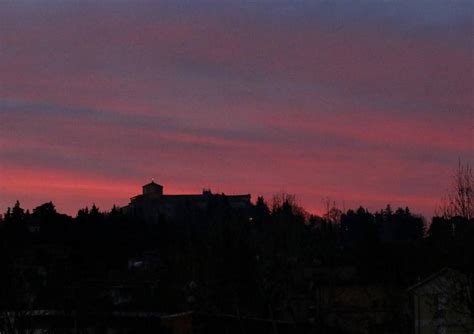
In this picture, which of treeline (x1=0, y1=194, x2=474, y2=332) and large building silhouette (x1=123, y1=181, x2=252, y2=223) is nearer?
treeline (x1=0, y1=194, x2=474, y2=332)

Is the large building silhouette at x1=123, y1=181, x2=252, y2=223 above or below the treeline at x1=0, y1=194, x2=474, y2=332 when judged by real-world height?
Result: above

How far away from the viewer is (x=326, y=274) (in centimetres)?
4225

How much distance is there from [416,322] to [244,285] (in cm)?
902

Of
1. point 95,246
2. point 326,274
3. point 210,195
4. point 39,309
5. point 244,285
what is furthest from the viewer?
point 210,195

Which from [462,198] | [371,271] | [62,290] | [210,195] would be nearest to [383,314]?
[371,271]

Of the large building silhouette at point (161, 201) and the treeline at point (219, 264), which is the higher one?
the large building silhouette at point (161, 201)

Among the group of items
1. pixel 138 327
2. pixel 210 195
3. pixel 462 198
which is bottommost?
pixel 138 327

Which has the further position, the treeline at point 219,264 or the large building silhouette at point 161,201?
the large building silhouette at point 161,201

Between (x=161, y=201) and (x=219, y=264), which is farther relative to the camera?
(x=161, y=201)

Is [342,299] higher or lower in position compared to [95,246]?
lower

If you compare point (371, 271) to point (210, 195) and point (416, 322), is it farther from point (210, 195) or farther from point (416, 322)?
point (210, 195)

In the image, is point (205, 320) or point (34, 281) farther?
point (205, 320)

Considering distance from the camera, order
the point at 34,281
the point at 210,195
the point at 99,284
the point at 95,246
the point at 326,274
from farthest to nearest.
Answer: the point at 210,195
the point at 95,246
the point at 326,274
the point at 99,284
the point at 34,281

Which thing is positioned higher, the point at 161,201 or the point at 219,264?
the point at 161,201
